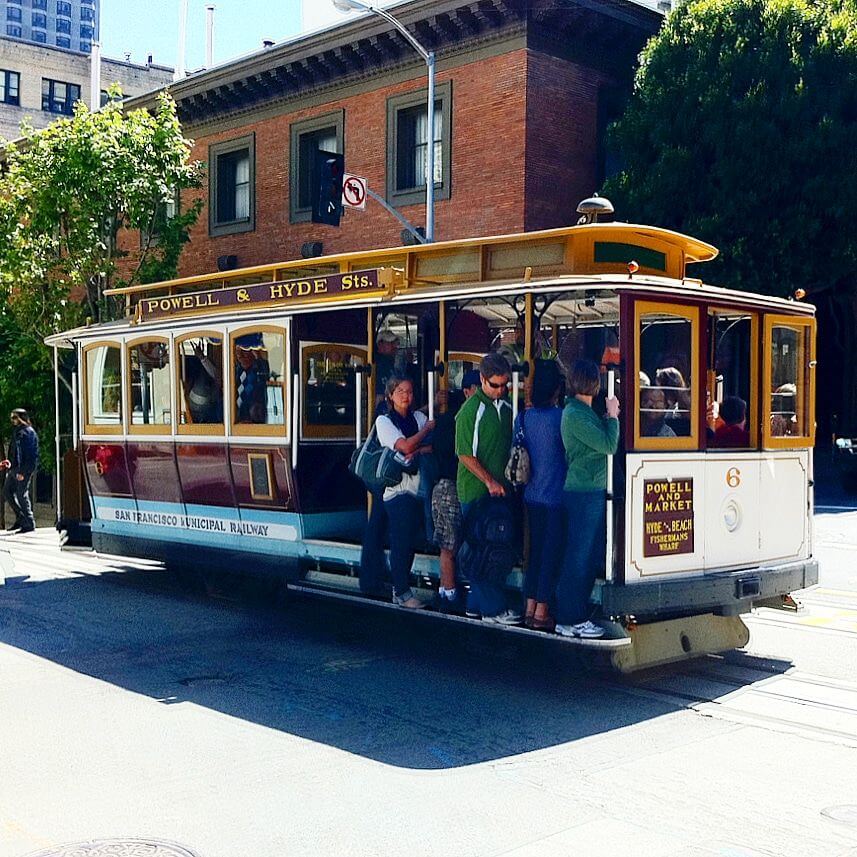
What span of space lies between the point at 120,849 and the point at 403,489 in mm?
4392

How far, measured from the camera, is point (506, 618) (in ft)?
26.3

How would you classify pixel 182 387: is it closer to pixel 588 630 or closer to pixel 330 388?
pixel 330 388

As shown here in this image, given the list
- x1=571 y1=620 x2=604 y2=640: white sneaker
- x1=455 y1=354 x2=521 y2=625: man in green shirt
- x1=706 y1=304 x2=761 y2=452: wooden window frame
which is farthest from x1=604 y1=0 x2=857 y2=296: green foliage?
x1=571 y1=620 x2=604 y2=640: white sneaker

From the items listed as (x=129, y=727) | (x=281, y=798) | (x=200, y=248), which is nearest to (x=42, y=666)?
(x=129, y=727)

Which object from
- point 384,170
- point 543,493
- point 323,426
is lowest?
point 543,493

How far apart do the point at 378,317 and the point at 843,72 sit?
661 inches

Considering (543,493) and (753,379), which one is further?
(753,379)

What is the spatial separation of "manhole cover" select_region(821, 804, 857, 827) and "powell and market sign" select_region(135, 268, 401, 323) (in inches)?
209

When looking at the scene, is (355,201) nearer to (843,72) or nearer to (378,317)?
(843,72)

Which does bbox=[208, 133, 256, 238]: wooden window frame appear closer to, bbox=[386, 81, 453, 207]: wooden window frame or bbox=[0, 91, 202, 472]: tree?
bbox=[386, 81, 453, 207]: wooden window frame

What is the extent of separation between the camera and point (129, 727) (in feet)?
22.8

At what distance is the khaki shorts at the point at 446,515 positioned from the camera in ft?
27.5

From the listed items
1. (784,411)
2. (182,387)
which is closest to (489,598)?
(784,411)

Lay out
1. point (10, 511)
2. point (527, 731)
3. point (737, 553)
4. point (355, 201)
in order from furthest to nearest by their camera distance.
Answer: point (10, 511)
point (355, 201)
point (737, 553)
point (527, 731)
